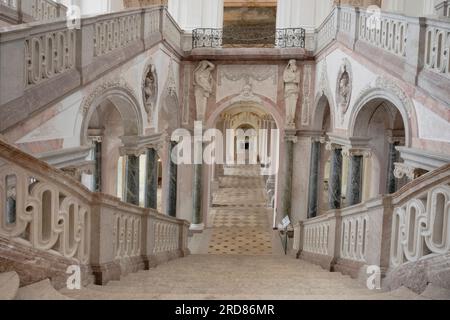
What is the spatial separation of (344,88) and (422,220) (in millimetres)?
6506

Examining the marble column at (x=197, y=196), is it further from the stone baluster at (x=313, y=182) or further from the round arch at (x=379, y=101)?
the round arch at (x=379, y=101)

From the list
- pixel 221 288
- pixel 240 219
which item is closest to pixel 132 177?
pixel 221 288

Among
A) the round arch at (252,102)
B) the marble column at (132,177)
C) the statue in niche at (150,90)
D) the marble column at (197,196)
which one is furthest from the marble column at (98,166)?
the round arch at (252,102)

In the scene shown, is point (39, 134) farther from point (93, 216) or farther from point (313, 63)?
point (313, 63)

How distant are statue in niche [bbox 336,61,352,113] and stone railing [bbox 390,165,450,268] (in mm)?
5635

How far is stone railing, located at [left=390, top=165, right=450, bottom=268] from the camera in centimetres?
358

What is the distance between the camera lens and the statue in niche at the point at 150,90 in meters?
9.74

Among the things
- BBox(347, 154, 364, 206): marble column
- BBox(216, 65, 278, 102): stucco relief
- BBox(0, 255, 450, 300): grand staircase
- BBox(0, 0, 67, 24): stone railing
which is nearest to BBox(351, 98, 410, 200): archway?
BBox(347, 154, 364, 206): marble column

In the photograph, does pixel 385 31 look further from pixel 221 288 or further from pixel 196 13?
pixel 196 13

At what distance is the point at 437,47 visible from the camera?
580 cm

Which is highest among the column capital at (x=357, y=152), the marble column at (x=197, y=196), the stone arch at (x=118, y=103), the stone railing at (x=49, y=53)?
the stone railing at (x=49, y=53)

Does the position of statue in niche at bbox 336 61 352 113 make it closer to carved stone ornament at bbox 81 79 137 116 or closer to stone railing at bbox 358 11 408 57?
stone railing at bbox 358 11 408 57

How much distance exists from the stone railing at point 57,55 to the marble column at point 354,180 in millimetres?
5569

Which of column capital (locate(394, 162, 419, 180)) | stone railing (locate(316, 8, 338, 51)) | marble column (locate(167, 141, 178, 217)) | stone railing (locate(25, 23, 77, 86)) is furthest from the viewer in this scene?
marble column (locate(167, 141, 178, 217))
